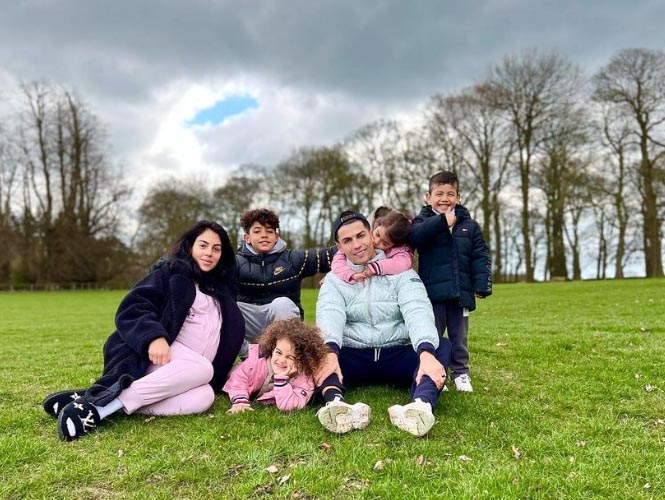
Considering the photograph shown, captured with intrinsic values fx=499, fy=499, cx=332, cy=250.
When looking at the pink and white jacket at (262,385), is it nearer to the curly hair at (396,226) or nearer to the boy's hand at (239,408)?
the boy's hand at (239,408)

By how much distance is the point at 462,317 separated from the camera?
5.00 m

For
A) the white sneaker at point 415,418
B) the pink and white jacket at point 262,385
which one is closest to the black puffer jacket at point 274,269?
the pink and white jacket at point 262,385

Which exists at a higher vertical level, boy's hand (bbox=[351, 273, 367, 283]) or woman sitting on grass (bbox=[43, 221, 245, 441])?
boy's hand (bbox=[351, 273, 367, 283])

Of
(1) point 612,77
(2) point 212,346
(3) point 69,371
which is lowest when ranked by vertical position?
(3) point 69,371

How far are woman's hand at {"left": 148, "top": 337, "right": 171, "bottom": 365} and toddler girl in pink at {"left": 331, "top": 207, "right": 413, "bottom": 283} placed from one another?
5.21 feet

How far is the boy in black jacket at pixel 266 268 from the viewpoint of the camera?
529 centimetres

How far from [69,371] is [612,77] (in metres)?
32.5

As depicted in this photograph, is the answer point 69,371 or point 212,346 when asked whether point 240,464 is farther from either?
point 69,371

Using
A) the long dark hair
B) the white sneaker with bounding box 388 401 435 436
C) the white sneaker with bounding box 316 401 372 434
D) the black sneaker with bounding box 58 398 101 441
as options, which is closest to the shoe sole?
the white sneaker with bounding box 388 401 435 436

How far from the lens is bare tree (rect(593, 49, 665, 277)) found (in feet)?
93.7

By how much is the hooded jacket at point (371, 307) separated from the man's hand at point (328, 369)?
1.03 ft

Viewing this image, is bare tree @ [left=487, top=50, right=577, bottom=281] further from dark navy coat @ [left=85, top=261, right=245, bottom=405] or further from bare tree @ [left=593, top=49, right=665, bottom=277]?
dark navy coat @ [left=85, top=261, right=245, bottom=405]

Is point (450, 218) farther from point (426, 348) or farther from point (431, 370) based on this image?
point (431, 370)

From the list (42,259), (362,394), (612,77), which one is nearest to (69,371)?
(362,394)
